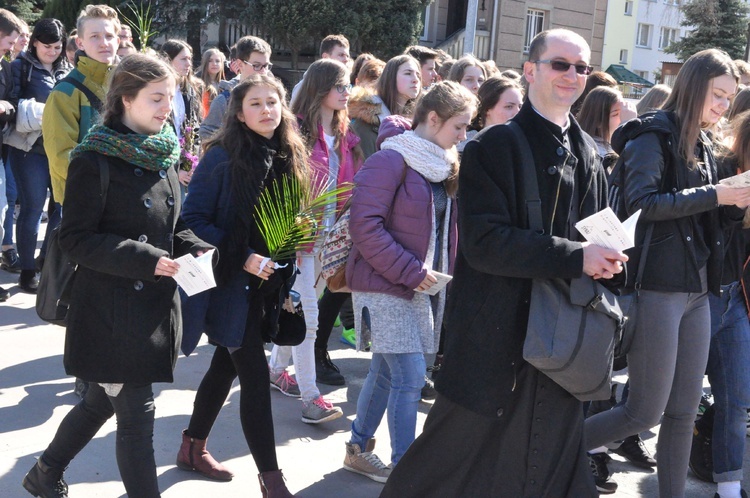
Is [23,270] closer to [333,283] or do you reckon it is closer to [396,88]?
[396,88]

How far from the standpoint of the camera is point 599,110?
17.7 ft

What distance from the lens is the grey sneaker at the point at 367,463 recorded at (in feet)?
14.6

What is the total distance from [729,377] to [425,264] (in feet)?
5.50

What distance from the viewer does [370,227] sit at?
4.20 metres

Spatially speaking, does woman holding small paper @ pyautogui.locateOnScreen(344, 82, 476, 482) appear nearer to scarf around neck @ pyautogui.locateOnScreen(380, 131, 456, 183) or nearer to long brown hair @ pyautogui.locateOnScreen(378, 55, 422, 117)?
scarf around neck @ pyautogui.locateOnScreen(380, 131, 456, 183)

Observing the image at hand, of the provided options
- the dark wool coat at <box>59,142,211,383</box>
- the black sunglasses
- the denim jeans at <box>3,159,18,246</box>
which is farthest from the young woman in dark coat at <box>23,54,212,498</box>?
the denim jeans at <box>3,159,18,246</box>

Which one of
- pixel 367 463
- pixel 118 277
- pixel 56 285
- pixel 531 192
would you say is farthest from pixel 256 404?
pixel 531 192

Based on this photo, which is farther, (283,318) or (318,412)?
(318,412)

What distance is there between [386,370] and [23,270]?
13.9ft

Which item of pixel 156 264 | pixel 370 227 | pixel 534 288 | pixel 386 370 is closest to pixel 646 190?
pixel 534 288

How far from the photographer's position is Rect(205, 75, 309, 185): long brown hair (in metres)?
4.07

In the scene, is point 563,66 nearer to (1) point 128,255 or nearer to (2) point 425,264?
(2) point 425,264

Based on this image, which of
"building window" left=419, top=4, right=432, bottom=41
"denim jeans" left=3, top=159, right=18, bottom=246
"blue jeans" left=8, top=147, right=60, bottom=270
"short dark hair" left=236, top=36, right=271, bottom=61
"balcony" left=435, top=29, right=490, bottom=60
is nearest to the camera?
"short dark hair" left=236, top=36, right=271, bottom=61

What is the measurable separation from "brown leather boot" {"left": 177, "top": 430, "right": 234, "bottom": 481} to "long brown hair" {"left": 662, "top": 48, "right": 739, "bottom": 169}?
8.62 ft
